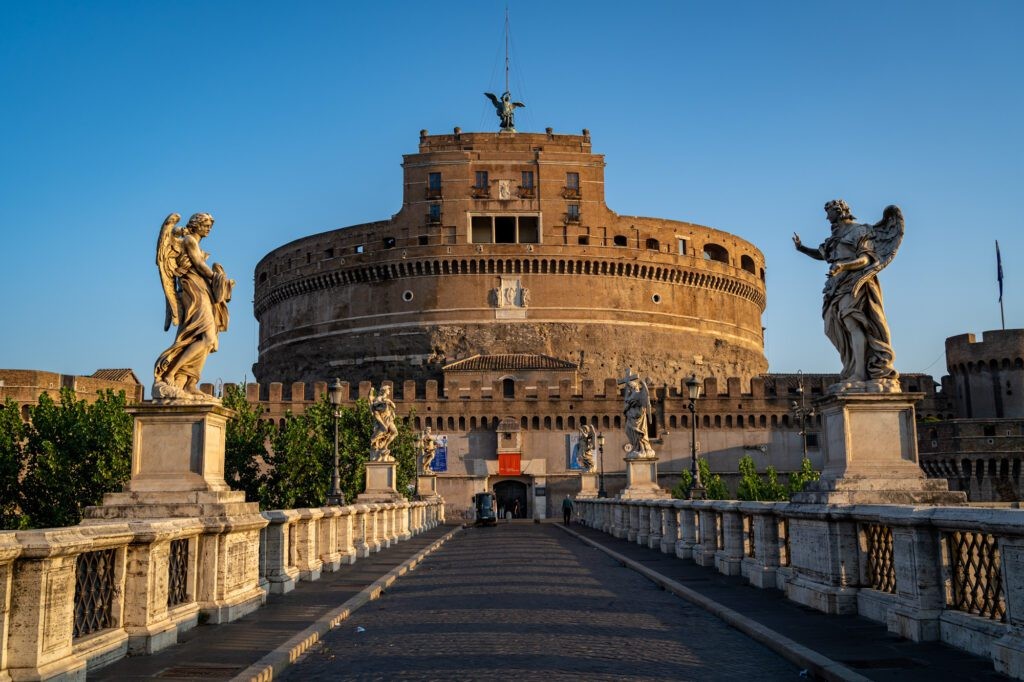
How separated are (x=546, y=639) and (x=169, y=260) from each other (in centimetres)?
499

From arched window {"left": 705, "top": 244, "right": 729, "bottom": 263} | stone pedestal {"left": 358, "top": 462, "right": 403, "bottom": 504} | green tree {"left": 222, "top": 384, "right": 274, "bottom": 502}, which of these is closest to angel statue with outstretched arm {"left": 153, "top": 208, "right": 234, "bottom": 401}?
stone pedestal {"left": 358, "top": 462, "right": 403, "bottom": 504}

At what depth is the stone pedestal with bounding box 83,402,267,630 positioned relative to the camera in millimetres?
8531

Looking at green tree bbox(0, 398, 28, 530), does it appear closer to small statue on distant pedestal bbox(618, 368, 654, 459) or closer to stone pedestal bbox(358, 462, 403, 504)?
stone pedestal bbox(358, 462, 403, 504)

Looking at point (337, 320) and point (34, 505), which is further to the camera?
point (337, 320)

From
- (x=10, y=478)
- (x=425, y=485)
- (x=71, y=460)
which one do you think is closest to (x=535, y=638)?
(x=71, y=460)

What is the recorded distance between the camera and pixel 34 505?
126ft

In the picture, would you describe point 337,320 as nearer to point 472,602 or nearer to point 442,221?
point 442,221

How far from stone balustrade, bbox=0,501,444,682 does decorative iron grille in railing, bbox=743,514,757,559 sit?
550 centimetres

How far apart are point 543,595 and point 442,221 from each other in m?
60.1

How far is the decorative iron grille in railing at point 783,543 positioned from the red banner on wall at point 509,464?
48483mm

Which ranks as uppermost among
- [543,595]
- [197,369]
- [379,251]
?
[379,251]

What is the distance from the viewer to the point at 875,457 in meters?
8.82

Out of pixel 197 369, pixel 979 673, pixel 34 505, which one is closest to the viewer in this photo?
pixel 979 673

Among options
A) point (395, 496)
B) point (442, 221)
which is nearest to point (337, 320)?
point (442, 221)
